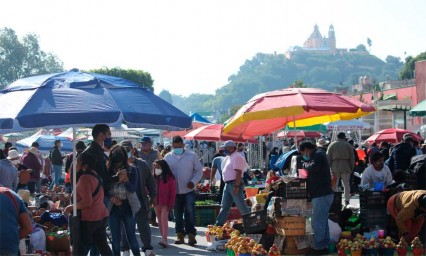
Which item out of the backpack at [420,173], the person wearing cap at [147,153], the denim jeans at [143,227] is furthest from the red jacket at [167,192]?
the backpack at [420,173]

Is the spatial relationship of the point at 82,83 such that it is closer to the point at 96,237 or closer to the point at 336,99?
the point at 96,237

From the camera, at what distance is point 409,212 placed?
11.2 meters

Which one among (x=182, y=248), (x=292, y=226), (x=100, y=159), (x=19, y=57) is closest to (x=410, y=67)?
(x=19, y=57)

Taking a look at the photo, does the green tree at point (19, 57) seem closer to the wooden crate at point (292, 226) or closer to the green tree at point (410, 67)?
the green tree at point (410, 67)

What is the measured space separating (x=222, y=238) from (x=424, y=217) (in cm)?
314

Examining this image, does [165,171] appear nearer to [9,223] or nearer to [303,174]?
[303,174]

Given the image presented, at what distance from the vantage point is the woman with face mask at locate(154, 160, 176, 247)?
12.7 metres

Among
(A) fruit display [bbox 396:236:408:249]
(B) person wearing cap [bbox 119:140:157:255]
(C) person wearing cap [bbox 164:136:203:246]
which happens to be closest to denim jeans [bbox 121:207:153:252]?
(B) person wearing cap [bbox 119:140:157:255]

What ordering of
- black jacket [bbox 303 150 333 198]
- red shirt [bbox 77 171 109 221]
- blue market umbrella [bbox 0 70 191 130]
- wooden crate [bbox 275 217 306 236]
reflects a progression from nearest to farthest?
1. blue market umbrella [bbox 0 70 191 130]
2. red shirt [bbox 77 171 109 221]
3. black jacket [bbox 303 150 333 198]
4. wooden crate [bbox 275 217 306 236]

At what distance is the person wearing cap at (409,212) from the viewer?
11062mm

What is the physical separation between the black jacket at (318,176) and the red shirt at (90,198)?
349cm

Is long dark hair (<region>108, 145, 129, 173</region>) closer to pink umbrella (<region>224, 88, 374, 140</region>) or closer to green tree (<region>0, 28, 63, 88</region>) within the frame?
pink umbrella (<region>224, 88, 374, 140</region>)

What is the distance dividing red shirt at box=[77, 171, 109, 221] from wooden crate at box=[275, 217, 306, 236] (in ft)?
11.1

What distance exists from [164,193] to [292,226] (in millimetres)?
2352
